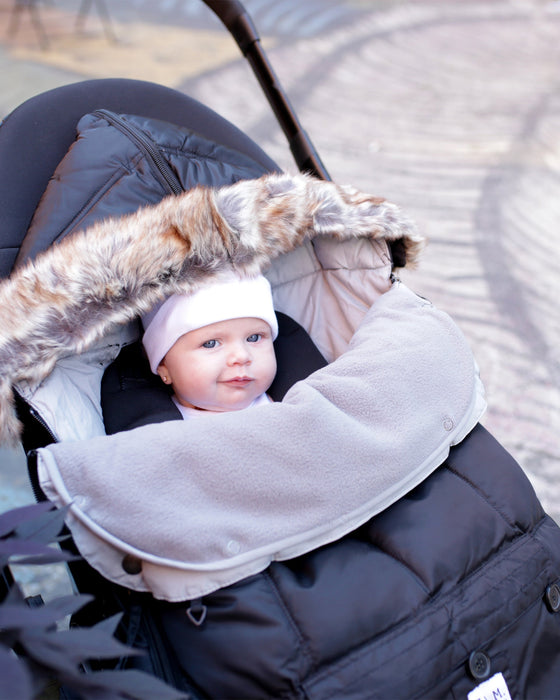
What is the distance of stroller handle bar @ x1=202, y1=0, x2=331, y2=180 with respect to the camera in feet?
5.48

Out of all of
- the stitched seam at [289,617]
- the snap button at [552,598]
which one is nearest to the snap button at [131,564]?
the stitched seam at [289,617]

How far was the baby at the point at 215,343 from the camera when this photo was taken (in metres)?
1.36

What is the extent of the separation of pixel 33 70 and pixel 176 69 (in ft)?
2.39

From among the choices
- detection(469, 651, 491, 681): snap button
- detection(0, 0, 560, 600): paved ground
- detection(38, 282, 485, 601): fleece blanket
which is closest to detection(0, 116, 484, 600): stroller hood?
detection(38, 282, 485, 601): fleece blanket

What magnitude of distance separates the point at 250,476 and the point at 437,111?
10.3 feet

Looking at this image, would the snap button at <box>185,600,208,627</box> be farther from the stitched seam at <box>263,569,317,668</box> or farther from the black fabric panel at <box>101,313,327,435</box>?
the black fabric panel at <box>101,313,327,435</box>

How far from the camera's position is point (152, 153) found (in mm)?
1447

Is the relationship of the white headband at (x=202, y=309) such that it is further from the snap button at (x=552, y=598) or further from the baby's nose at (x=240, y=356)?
the snap button at (x=552, y=598)

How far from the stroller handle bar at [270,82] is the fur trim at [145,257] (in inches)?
10.8

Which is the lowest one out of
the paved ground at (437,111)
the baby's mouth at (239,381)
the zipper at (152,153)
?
the paved ground at (437,111)

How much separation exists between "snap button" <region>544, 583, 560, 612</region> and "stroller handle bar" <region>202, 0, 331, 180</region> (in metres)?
0.97

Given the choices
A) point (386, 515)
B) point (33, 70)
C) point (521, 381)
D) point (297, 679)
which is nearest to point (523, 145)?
point (521, 381)

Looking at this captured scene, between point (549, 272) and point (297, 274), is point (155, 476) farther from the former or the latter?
point (549, 272)

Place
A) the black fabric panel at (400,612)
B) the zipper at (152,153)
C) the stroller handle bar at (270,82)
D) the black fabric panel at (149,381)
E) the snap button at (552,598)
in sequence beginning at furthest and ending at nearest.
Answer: the stroller handle bar at (270,82) → the zipper at (152,153) → the black fabric panel at (149,381) → the snap button at (552,598) → the black fabric panel at (400,612)
